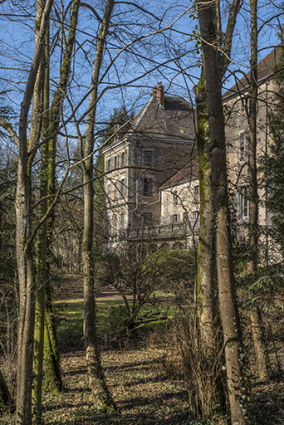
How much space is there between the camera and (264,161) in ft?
39.7

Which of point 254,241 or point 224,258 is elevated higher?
point 254,241

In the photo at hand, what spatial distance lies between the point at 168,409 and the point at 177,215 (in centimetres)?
2879

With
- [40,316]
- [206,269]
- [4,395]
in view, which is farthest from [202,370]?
[4,395]

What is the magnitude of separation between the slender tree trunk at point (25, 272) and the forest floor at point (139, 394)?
2.57 m

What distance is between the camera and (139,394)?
9.23m

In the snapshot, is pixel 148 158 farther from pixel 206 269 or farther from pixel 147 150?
pixel 206 269

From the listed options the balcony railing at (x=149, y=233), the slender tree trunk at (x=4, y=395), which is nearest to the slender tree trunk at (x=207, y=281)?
the balcony railing at (x=149, y=233)

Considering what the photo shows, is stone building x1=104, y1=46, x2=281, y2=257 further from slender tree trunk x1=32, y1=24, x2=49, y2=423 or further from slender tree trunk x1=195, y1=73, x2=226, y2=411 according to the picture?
slender tree trunk x1=32, y1=24, x2=49, y2=423

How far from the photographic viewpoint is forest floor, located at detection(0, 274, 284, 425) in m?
7.45

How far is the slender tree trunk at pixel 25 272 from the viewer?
5254 millimetres

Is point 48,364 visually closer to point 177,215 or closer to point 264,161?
point 264,161

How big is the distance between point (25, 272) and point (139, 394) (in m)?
5.05

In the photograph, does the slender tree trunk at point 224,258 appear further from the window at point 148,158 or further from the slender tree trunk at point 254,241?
the slender tree trunk at point 254,241

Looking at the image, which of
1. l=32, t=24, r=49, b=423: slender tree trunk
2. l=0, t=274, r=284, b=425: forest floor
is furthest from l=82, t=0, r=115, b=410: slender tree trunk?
l=32, t=24, r=49, b=423: slender tree trunk
